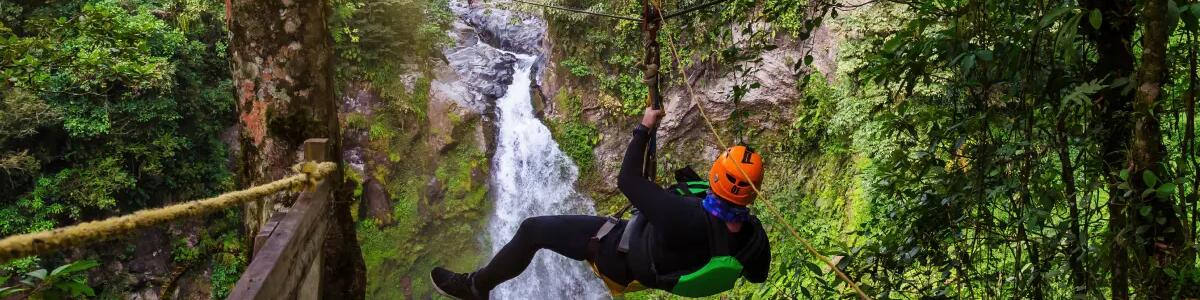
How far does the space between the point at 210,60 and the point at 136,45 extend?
748 cm

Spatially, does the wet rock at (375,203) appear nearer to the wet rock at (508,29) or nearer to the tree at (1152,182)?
the wet rock at (508,29)

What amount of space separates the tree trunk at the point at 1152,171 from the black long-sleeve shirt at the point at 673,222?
132 cm

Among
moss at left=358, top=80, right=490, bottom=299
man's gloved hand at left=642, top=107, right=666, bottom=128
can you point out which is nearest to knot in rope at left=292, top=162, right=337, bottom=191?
man's gloved hand at left=642, top=107, right=666, bottom=128

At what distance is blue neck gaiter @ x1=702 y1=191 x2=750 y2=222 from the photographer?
2664 millimetres

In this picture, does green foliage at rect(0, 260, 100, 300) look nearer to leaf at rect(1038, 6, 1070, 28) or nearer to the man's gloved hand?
the man's gloved hand

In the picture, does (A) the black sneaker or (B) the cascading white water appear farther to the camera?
(B) the cascading white water

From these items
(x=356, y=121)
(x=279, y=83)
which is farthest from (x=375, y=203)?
(x=279, y=83)

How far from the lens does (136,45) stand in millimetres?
3900

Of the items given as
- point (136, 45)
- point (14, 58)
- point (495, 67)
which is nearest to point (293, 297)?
point (14, 58)

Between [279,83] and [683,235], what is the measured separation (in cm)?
166

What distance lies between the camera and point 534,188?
11797mm

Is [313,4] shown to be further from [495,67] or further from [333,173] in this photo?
[495,67]

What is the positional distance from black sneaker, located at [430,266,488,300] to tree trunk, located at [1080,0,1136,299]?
2.54 metres

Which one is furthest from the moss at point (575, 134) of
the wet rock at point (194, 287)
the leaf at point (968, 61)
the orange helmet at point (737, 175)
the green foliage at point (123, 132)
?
the leaf at point (968, 61)
